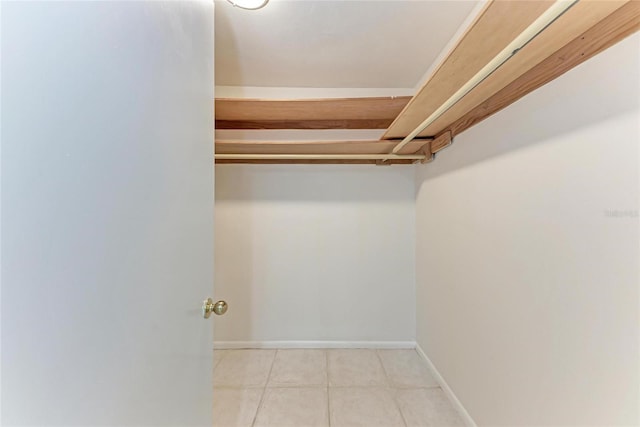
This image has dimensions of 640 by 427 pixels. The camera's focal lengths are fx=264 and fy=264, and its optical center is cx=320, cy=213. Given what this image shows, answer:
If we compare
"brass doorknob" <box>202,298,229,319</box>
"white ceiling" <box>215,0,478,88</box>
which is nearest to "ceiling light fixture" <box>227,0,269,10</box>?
"white ceiling" <box>215,0,478,88</box>

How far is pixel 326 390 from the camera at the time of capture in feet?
6.37

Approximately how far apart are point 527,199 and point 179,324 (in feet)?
4.75

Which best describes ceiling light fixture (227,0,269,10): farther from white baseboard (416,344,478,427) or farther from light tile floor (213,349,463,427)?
white baseboard (416,344,478,427)

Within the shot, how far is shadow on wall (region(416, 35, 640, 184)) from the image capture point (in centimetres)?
79

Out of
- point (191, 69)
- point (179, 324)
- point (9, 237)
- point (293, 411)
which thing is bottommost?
point (293, 411)

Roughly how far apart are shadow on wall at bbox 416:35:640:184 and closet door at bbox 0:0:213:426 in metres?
1.33

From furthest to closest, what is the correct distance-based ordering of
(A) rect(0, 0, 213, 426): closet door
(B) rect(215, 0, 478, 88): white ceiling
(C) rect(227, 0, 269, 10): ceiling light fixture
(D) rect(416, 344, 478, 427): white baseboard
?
(D) rect(416, 344, 478, 427): white baseboard
(B) rect(215, 0, 478, 88): white ceiling
(C) rect(227, 0, 269, 10): ceiling light fixture
(A) rect(0, 0, 213, 426): closet door

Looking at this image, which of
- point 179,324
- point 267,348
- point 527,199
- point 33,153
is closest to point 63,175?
point 33,153

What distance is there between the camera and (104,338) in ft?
1.73

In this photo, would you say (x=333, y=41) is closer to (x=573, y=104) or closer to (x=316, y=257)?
(x=573, y=104)

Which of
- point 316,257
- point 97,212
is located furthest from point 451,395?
point 97,212

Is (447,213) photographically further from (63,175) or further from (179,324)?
(63,175)

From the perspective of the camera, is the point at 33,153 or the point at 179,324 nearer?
the point at 33,153

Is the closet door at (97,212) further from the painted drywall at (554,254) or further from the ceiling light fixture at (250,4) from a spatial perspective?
the painted drywall at (554,254)
